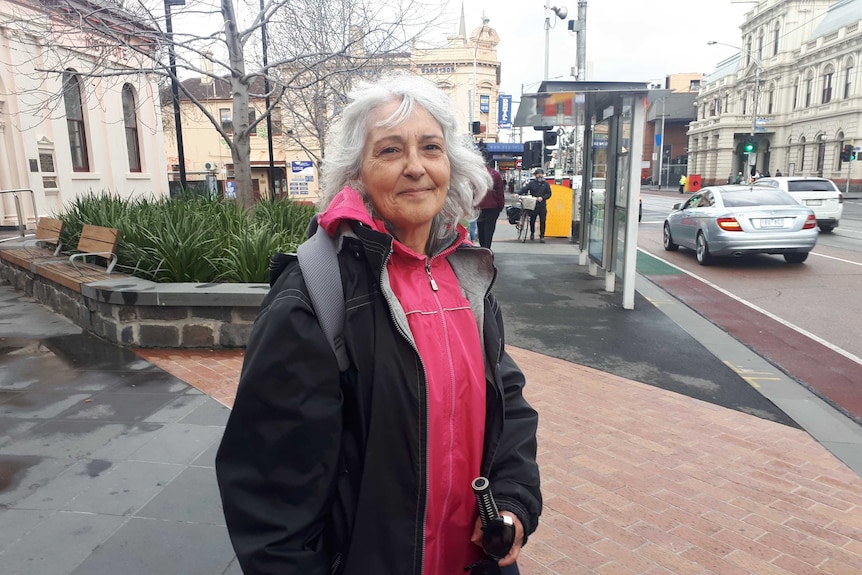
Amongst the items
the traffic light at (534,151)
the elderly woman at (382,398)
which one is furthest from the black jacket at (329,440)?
the traffic light at (534,151)

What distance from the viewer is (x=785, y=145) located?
61.2 metres

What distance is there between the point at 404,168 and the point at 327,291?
0.47 meters

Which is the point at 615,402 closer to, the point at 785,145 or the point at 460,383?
the point at 460,383

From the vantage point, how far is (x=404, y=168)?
170cm

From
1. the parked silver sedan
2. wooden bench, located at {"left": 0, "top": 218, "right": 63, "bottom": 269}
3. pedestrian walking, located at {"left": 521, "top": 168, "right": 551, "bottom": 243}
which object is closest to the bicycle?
pedestrian walking, located at {"left": 521, "top": 168, "right": 551, "bottom": 243}

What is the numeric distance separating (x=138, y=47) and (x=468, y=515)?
8.82 meters

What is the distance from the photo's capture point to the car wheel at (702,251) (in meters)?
12.2

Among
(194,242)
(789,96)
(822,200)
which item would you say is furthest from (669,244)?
(789,96)

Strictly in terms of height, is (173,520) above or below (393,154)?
below

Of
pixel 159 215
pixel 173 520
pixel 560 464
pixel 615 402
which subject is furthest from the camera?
pixel 159 215

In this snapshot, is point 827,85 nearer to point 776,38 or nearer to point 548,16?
point 776,38

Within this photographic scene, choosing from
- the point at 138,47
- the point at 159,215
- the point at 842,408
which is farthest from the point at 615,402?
the point at 138,47

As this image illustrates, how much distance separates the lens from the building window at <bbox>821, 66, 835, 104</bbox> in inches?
2092

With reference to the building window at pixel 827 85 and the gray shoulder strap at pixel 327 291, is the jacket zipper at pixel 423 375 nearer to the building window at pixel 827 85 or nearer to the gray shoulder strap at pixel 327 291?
the gray shoulder strap at pixel 327 291
